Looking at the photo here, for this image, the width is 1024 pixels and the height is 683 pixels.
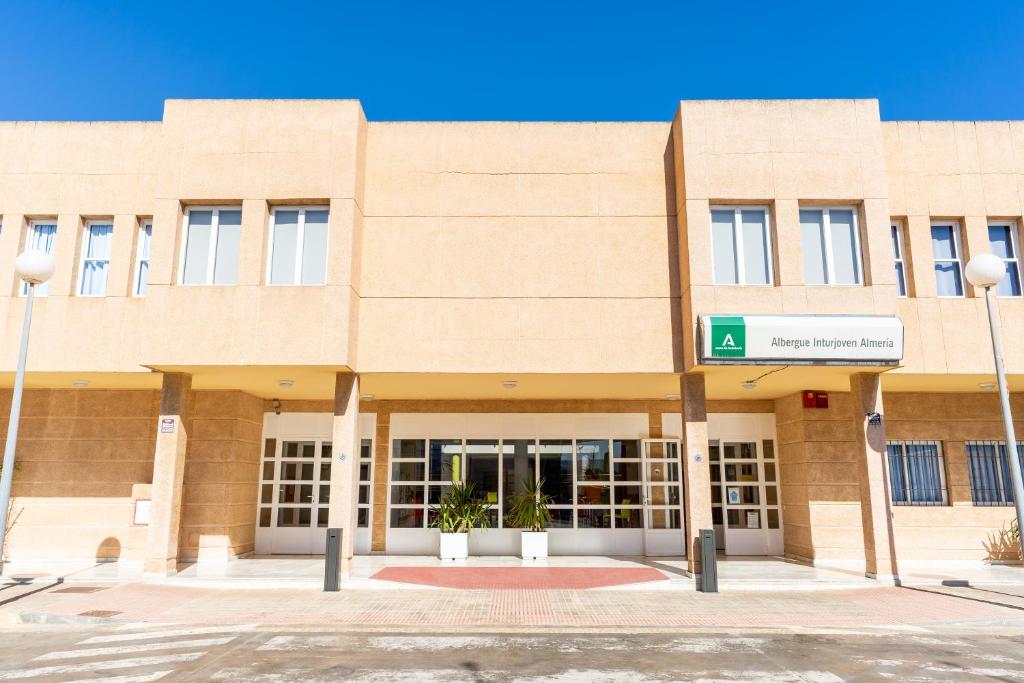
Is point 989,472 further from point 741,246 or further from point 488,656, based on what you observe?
point 488,656

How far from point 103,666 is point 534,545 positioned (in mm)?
9535

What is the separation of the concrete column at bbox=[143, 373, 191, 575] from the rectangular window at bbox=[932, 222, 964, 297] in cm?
1540

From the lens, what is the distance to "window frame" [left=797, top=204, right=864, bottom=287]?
42.5ft

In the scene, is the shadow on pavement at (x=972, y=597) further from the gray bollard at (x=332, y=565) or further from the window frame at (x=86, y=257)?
the window frame at (x=86, y=257)

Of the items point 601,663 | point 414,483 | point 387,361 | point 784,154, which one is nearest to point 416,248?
point 387,361

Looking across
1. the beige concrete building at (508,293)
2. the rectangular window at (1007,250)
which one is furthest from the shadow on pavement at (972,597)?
the rectangular window at (1007,250)

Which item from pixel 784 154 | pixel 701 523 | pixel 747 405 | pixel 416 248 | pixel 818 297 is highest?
pixel 784 154

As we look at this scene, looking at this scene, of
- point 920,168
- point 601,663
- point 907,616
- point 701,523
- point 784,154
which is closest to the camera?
point 601,663

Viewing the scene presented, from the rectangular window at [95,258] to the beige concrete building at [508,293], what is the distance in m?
0.06

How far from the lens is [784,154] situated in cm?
1324

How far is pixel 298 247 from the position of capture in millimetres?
13055

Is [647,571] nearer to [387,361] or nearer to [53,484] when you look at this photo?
[387,361]

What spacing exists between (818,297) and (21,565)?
17.3 meters

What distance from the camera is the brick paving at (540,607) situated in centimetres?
973
